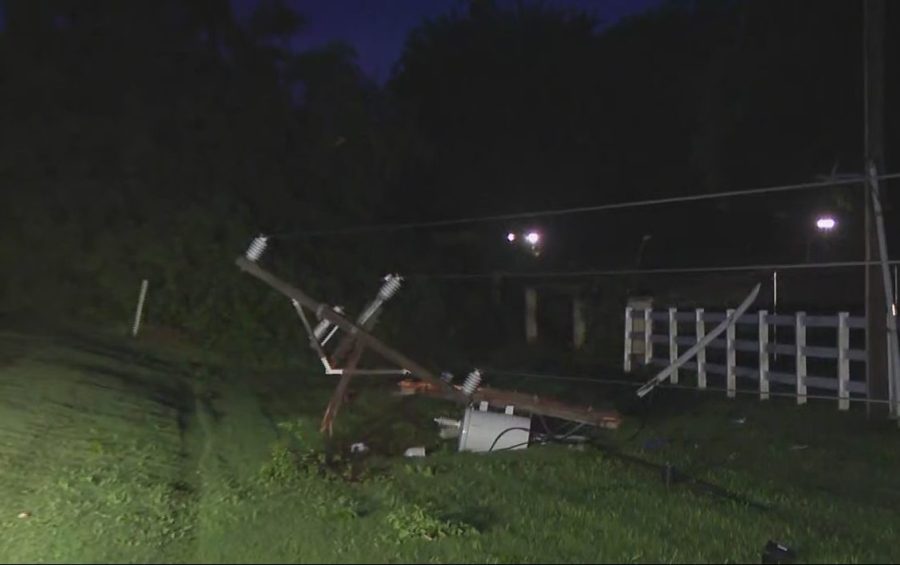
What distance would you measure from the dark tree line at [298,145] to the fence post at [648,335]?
404cm

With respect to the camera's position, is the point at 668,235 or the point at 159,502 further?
the point at 668,235

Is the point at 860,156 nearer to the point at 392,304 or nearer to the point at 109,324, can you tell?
the point at 392,304

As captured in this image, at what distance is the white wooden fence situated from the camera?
596 inches

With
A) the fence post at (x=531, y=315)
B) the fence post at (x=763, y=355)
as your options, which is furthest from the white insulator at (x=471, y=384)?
the fence post at (x=531, y=315)

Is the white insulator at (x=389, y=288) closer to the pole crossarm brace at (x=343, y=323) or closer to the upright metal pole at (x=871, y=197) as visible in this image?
the pole crossarm brace at (x=343, y=323)

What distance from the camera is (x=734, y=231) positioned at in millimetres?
34906

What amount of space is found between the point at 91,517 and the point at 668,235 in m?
29.6

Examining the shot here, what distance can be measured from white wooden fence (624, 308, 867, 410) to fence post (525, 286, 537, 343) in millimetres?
3945

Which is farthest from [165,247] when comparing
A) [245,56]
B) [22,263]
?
[245,56]

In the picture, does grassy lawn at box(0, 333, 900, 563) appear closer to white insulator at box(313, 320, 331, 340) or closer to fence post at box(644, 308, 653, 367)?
white insulator at box(313, 320, 331, 340)

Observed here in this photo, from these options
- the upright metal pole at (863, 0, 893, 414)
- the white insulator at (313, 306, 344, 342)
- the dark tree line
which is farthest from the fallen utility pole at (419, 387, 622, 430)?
the dark tree line

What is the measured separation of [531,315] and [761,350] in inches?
349

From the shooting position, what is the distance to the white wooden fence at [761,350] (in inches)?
596

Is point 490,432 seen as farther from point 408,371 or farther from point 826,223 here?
point 826,223
